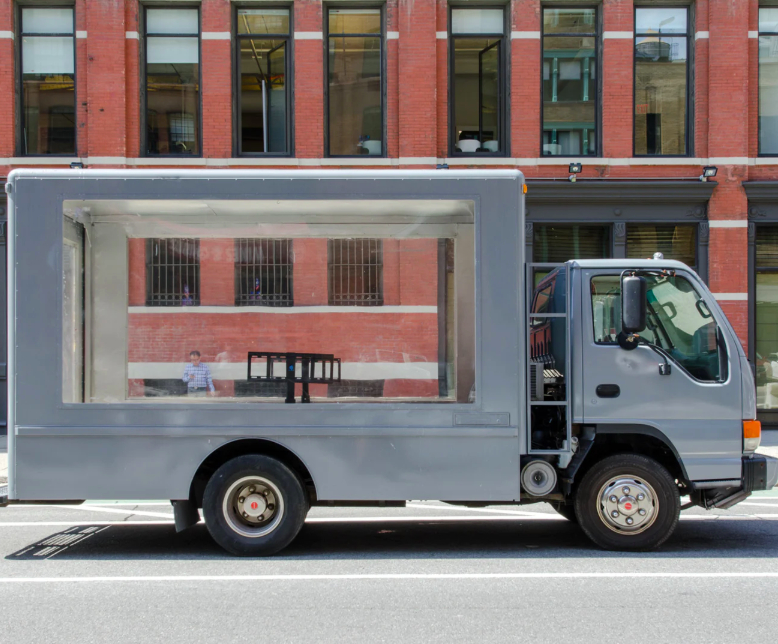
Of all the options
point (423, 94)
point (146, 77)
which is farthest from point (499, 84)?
point (146, 77)

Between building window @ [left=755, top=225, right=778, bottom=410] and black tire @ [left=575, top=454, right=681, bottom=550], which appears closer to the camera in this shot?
black tire @ [left=575, top=454, right=681, bottom=550]

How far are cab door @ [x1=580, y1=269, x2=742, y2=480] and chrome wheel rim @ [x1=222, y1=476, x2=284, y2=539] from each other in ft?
8.90

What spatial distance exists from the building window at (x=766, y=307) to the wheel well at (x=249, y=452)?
11925 mm

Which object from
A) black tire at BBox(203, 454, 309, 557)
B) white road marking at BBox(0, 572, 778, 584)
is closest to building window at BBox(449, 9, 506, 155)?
black tire at BBox(203, 454, 309, 557)

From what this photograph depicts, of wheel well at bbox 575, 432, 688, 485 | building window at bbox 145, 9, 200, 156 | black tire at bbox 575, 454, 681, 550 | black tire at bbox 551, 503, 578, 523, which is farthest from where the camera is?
building window at bbox 145, 9, 200, 156

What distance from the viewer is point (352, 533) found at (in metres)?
8.14

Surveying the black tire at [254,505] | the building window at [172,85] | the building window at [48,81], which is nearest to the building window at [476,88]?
the building window at [172,85]

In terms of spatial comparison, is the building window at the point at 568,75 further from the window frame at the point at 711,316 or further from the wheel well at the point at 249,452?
the wheel well at the point at 249,452

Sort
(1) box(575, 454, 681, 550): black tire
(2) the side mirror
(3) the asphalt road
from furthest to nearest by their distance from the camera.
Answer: (1) box(575, 454, 681, 550): black tire, (2) the side mirror, (3) the asphalt road

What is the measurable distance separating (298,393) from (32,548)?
290cm

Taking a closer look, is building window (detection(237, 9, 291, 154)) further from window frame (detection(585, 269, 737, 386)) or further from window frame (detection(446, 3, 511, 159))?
window frame (detection(585, 269, 737, 386))

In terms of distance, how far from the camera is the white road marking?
20.9 feet

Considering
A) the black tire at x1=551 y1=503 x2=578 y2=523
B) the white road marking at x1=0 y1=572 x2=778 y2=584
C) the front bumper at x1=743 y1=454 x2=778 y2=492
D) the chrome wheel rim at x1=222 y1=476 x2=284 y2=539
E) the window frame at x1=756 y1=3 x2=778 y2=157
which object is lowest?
the white road marking at x1=0 y1=572 x2=778 y2=584

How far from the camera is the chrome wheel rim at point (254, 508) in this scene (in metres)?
6.93
